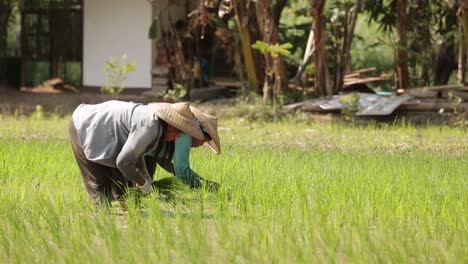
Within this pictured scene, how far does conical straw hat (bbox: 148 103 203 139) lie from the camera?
559cm

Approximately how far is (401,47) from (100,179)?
908 cm

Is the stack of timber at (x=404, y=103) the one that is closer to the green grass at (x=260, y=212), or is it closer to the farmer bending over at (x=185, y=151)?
the green grass at (x=260, y=212)

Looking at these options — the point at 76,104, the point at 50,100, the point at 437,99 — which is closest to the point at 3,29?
the point at 50,100

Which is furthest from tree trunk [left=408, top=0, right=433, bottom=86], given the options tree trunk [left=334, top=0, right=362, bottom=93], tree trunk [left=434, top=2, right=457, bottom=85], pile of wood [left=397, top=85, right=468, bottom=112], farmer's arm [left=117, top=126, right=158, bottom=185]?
farmer's arm [left=117, top=126, right=158, bottom=185]

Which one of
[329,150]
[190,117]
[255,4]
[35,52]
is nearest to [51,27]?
[35,52]

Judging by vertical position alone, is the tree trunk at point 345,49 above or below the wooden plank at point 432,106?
above

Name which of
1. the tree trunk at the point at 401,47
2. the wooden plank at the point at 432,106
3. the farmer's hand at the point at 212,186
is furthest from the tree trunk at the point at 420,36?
the farmer's hand at the point at 212,186

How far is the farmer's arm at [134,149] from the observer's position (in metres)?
5.59

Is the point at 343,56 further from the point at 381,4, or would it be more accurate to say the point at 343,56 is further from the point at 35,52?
the point at 35,52

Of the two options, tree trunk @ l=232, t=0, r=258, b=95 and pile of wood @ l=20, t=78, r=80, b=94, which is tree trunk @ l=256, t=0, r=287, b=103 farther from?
pile of wood @ l=20, t=78, r=80, b=94

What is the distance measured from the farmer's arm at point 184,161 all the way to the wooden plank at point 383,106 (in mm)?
6635

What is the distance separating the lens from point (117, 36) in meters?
15.4

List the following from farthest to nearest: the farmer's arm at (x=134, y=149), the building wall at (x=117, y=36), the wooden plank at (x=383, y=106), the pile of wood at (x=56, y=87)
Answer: the pile of wood at (x=56, y=87) < the building wall at (x=117, y=36) < the wooden plank at (x=383, y=106) < the farmer's arm at (x=134, y=149)

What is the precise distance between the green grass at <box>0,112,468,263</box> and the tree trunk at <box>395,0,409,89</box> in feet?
18.9
